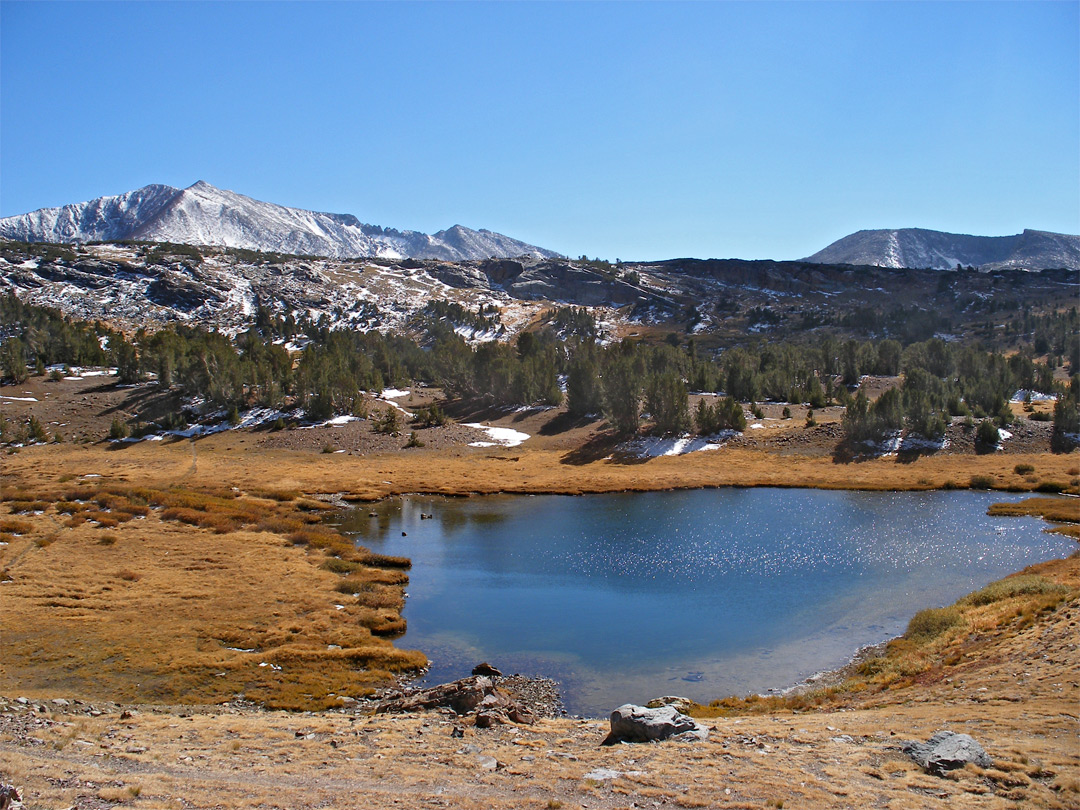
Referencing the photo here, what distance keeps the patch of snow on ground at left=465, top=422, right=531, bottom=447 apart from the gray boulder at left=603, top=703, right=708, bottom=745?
312 feet

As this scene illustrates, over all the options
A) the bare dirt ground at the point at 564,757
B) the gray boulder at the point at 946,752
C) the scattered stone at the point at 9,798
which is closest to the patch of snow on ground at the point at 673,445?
the bare dirt ground at the point at 564,757

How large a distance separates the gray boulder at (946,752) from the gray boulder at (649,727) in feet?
19.5

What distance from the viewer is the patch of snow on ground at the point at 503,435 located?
117375mm

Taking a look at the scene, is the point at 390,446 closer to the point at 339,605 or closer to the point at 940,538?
the point at 339,605

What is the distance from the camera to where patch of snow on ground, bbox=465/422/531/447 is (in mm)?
117375

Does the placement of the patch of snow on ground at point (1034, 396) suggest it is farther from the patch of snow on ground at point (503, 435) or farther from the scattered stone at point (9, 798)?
the scattered stone at point (9, 798)

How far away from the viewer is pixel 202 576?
1797 inches

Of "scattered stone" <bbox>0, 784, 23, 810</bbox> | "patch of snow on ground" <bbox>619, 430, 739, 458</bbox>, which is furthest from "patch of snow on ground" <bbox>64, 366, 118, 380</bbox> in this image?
"scattered stone" <bbox>0, 784, 23, 810</bbox>

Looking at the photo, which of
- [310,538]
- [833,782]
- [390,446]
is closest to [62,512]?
[310,538]

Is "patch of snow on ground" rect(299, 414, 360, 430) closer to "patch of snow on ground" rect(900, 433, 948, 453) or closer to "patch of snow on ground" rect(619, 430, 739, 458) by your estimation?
"patch of snow on ground" rect(619, 430, 739, 458)

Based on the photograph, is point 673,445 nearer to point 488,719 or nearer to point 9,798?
point 488,719

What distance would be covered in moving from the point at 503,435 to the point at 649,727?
4033 inches

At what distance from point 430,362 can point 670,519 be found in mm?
125091

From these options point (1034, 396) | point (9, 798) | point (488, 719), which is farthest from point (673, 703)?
point (1034, 396)
